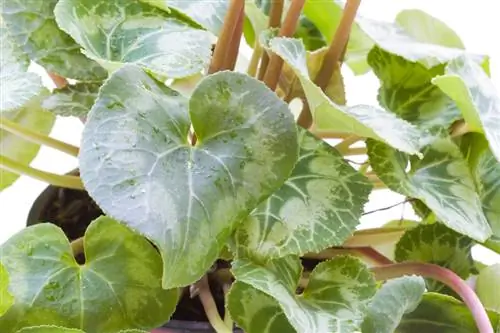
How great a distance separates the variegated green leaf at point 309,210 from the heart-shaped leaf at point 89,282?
0.27 ft

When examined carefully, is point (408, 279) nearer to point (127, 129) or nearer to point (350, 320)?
point (350, 320)

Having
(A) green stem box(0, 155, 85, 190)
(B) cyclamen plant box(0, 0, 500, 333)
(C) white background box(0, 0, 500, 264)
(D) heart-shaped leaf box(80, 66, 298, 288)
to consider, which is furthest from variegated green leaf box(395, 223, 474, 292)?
(C) white background box(0, 0, 500, 264)

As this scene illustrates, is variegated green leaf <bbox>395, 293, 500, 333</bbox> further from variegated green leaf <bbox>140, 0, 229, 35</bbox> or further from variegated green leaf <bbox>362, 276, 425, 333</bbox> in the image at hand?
variegated green leaf <bbox>140, 0, 229, 35</bbox>

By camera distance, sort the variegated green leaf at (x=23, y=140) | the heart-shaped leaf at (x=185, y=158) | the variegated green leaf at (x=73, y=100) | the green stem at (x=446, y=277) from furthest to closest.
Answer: the variegated green leaf at (x=23, y=140) → the variegated green leaf at (x=73, y=100) → the green stem at (x=446, y=277) → the heart-shaped leaf at (x=185, y=158)

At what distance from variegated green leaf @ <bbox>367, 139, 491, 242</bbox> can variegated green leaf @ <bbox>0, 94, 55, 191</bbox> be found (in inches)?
14.3

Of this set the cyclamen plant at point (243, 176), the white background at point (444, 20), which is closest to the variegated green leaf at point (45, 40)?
the cyclamen plant at point (243, 176)

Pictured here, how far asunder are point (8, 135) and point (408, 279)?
0.47 m

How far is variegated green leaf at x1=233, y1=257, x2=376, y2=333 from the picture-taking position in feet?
1.63

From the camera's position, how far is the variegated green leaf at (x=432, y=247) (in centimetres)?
67

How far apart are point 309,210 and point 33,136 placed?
0.95 ft

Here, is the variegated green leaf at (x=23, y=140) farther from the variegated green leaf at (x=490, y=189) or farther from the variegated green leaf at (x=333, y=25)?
the variegated green leaf at (x=490, y=189)

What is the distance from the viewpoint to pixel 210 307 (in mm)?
614

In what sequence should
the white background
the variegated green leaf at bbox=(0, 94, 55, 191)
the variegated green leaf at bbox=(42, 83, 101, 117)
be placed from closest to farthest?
the variegated green leaf at bbox=(42, 83, 101, 117) → the variegated green leaf at bbox=(0, 94, 55, 191) → the white background

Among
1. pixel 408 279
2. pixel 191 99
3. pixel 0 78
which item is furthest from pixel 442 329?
pixel 0 78
